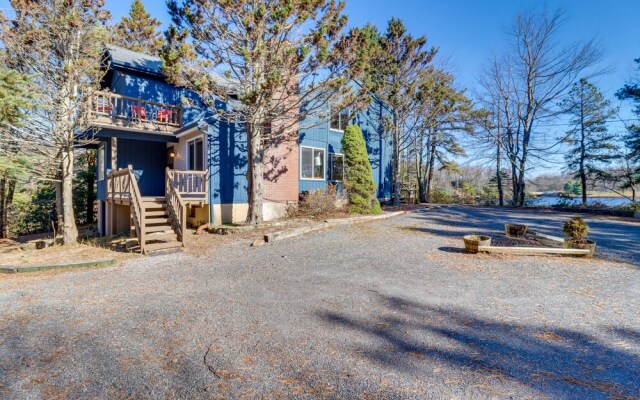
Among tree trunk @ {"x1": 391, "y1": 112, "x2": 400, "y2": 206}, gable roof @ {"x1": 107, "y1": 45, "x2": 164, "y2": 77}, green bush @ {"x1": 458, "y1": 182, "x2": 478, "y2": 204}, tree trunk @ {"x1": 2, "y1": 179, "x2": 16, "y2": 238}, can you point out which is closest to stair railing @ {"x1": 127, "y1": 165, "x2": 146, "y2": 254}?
gable roof @ {"x1": 107, "y1": 45, "x2": 164, "y2": 77}

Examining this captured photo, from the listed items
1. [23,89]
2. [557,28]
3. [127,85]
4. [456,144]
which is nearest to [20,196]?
[127,85]

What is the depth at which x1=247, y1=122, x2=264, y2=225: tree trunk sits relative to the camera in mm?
10125

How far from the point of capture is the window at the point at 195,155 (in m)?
11.5

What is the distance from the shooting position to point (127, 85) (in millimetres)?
12188

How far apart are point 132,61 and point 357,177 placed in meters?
10.4

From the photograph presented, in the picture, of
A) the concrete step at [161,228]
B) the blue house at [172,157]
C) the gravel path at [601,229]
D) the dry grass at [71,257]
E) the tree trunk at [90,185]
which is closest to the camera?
the dry grass at [71,257]

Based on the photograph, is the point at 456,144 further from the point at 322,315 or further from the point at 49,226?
the point at 49,226

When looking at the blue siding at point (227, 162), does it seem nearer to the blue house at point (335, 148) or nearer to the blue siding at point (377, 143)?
the blue house at point (335, 148)

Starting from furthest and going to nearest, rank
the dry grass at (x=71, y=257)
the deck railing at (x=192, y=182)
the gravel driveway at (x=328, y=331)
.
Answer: the deck railing at (x=192, y=182)
the dry grass at (x=71, y=257)
the gravel driveway at (x=328, y=331)

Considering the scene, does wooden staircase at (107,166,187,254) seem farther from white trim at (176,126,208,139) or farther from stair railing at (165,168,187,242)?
white trim at (176,126,208,139)

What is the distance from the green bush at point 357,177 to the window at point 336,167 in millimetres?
2208

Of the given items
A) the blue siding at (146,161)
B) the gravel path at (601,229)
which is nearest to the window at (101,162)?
the blue siding at (146,161)

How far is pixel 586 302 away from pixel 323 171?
1203cm

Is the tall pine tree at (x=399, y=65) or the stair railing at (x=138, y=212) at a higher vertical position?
the tall pine tree at (x=399, y=65)
